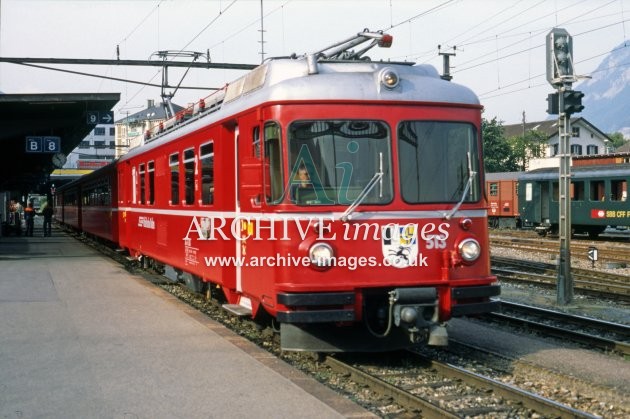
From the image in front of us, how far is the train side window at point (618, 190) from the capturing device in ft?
90.2

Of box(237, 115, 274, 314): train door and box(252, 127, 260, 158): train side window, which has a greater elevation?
box(252, 127, 260, 158): train side window

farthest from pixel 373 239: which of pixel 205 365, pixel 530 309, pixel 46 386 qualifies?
pixel 530 309

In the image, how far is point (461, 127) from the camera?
25.9ft

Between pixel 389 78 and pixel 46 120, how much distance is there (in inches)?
739

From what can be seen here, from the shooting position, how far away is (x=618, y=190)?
2786 cm

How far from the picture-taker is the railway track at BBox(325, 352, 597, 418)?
6316mm

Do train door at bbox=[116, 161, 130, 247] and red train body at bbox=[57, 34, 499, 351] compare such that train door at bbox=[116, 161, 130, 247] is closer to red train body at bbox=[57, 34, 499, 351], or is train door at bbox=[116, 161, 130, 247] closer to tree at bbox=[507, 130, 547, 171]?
red train body at bbox=[57, 34, 499, 351]

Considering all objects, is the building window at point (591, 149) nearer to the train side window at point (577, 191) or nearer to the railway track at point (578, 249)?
the train side window at point (577, 191)

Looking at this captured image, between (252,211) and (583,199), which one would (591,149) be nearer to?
(583,199)

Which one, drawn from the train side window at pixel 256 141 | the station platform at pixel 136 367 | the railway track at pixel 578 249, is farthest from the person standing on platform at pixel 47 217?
the train side window at pixel 256 141

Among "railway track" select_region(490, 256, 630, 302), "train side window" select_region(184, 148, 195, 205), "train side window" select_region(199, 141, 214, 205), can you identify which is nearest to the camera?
"train side window" select_region(199, 141, 214, 205)

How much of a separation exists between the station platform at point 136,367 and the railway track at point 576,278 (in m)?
7.39

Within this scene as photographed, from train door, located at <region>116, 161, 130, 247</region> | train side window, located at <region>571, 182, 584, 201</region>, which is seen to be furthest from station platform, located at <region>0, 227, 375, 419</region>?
train side window, located at <region>571, 182, 584, 201</region>

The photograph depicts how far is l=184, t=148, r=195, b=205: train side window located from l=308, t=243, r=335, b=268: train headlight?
12.9 feet
